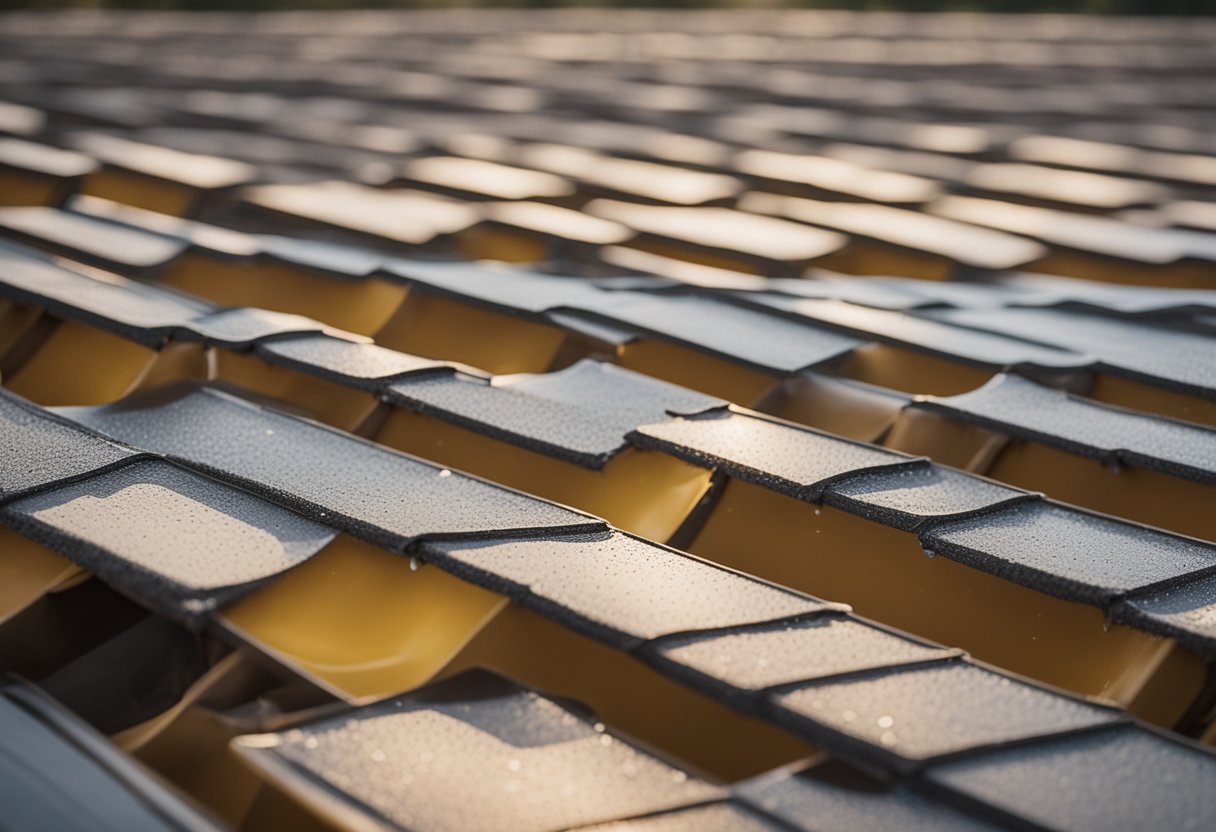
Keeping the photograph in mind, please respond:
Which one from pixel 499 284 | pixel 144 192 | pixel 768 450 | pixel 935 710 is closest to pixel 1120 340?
pixel 768 450

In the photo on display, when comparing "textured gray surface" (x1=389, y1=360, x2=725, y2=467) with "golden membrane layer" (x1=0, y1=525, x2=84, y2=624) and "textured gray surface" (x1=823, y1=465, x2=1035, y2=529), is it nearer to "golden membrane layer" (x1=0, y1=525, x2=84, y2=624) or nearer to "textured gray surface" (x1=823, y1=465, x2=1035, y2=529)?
"textured gray surface" (x1=823, y1=465, x2=1035, y2=529)

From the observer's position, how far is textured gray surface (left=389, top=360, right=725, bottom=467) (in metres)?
1.74

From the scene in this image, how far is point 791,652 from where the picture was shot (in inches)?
48.3

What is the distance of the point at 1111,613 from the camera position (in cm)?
135

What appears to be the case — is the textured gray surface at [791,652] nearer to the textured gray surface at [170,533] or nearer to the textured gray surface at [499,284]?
the textured gray surface at [170,533]

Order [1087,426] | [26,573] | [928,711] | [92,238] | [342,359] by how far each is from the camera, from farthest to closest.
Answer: [92,238] < [342,359] < [1087,426] < [26,573] < [928,711]

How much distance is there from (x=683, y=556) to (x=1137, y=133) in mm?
4029

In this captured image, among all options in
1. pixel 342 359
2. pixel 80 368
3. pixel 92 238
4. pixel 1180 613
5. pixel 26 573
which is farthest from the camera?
pixel 92 238

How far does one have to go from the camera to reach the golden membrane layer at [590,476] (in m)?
1.68

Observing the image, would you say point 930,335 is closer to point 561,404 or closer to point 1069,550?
point 561,404

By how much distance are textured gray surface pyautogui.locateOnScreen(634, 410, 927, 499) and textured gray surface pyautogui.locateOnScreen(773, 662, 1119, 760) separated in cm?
39

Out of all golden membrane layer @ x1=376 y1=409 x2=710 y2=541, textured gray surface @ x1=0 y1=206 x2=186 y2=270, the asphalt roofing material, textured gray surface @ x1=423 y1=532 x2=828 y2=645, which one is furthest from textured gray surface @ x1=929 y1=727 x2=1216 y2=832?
textured gray surface @ x1=0 y1=206 x2=186 y2=270

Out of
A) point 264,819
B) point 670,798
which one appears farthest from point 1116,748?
point 264,819

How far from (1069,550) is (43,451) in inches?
44.5
